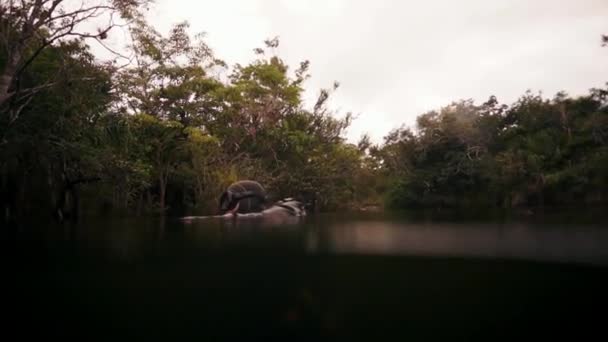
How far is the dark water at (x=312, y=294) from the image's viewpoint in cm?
140

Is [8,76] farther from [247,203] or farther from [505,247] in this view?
[505,247]

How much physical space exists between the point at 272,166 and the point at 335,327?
16.4 metres

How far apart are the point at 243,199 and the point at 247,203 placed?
16cm

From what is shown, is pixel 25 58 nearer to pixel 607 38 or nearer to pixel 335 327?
pixel 335 327

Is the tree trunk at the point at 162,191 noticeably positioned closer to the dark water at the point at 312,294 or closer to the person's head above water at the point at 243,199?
the person's head above water at the point at 243,199

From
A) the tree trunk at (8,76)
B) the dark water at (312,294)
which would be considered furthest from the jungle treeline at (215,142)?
the dark water at (312,294)

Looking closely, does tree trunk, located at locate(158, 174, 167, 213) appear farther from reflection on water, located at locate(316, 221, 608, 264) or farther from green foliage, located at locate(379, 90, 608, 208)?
green foliage, located at locate(379, 90, 608, 208)

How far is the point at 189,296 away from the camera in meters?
1.85

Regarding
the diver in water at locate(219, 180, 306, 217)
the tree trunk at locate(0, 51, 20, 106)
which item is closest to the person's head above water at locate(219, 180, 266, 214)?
the diver in water at locate(219, 180, 306, 217)

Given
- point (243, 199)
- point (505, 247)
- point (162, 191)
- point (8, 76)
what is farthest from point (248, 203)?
point (505, 247)

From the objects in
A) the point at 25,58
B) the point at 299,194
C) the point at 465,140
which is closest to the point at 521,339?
the point at 25,58

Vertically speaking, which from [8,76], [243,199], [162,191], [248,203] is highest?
[8,76]

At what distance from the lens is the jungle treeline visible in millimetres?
8516

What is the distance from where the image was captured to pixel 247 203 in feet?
38.3
